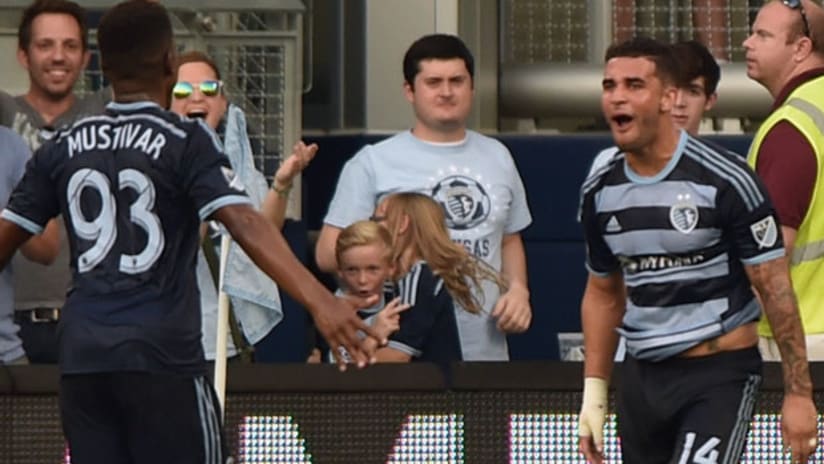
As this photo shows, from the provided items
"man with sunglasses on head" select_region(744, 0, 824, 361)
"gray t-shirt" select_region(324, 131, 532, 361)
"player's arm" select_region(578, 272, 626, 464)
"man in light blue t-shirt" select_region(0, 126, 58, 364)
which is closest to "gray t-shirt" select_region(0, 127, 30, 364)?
Answer: "man in light blue t-shirt" select_region(0, 126, 58, 364)

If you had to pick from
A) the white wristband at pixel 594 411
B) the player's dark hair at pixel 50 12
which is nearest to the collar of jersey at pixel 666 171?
the white wristband at pixel 594 411

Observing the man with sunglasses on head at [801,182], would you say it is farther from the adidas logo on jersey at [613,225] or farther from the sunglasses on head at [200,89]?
the sunglasses on head at [200,89]

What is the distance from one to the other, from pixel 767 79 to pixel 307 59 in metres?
3.39

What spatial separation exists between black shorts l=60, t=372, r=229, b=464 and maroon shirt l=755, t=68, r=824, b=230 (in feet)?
8.72

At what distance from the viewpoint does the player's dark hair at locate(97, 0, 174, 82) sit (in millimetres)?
6105

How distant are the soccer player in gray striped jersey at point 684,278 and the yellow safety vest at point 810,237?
110 centimetres

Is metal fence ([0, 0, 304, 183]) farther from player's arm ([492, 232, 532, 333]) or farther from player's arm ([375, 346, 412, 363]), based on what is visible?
player's arm ([375, 346, 412, 363])

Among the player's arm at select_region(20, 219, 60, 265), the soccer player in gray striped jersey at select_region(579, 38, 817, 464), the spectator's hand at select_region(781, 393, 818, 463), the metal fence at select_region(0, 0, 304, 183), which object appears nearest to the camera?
the spectator's hand at select_region(781, 393, 818, 463)

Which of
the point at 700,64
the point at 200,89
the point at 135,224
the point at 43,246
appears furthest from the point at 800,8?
the point at 135,224

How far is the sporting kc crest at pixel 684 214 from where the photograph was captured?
22.5ft

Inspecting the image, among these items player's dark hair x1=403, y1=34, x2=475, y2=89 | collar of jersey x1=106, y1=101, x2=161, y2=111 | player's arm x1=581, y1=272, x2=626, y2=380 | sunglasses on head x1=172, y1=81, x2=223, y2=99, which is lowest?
player's arm x1=581, y1=272, x2=626, y2=380

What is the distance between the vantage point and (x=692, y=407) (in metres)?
6.91

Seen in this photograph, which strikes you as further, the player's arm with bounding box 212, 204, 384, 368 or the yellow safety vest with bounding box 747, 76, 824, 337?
the yellow safety vest with bounding box 747, 76, 824, 337

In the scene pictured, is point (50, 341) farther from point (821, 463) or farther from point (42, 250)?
point (821, 463)
